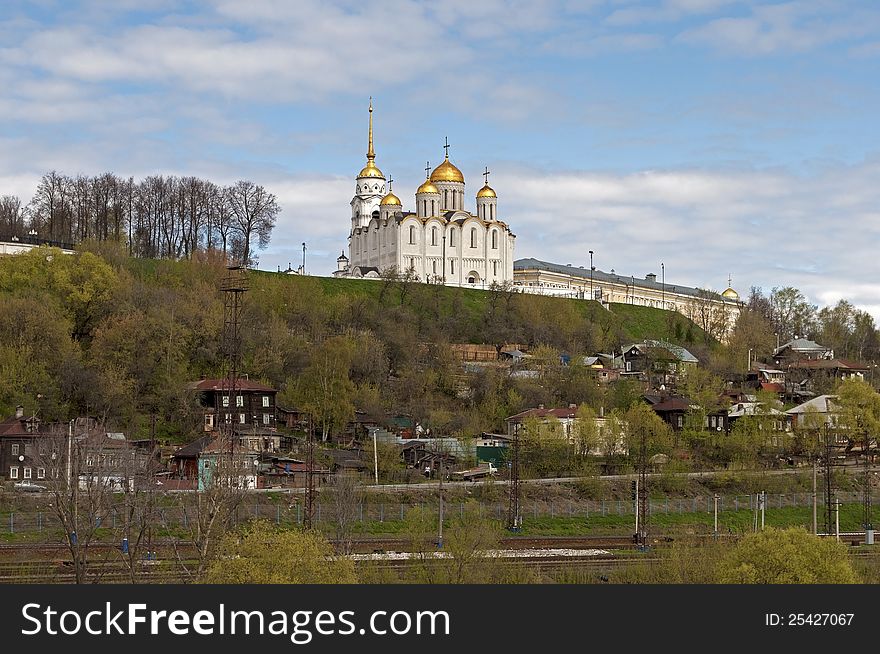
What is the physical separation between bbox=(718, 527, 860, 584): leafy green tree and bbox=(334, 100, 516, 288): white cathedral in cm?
7363

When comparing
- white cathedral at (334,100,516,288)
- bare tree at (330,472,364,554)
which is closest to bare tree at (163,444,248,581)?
bare tree at (330,472,364,554)

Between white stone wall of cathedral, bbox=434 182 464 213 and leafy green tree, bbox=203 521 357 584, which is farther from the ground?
white stone wall of cathedral, bbox=434 182 464 213

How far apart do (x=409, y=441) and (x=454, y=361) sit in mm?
16491

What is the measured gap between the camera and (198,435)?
193 ft

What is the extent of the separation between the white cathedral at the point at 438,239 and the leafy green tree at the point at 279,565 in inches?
2939

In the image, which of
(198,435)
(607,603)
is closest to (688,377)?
(198,435)

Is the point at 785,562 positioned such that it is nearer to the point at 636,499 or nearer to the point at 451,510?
the point at 636,499

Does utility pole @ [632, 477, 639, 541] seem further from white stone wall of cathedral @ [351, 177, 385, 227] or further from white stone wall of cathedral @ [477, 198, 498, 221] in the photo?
white stone wall of cathedral @ [351, 177, 385, 227]

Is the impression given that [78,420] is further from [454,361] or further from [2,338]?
[454,361]

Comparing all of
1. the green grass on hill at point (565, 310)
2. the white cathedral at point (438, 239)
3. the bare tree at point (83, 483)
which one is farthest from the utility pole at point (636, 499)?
the white cathedral at point (438, 239)

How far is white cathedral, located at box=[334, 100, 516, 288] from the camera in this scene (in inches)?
4158

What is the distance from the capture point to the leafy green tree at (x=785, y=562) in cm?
2762

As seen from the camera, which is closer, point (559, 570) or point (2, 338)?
point (559, 570)

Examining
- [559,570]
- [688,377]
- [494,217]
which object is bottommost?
[559,570]
